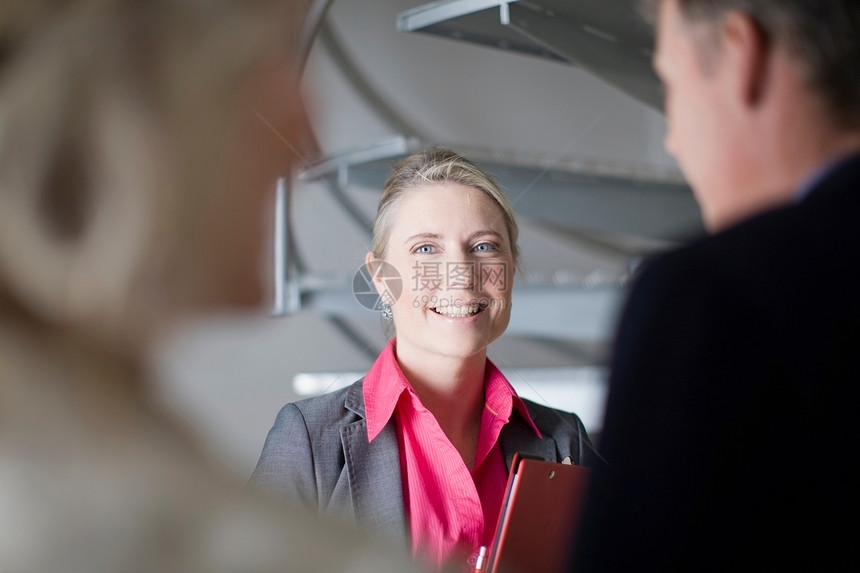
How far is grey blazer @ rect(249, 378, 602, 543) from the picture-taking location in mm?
734

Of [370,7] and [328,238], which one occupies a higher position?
[370,7]

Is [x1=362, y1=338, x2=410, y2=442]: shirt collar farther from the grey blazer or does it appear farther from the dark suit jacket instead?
the dark suit jacket

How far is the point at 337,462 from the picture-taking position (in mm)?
754

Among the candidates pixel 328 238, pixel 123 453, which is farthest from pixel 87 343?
pixel 328 238

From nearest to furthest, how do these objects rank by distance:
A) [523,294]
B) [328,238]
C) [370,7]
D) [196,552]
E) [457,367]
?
A: [196,552] → [457,367] → [523,294] → [328,238] → [370,7]

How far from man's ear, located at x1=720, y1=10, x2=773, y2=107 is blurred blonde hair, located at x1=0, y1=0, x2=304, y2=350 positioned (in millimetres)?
194

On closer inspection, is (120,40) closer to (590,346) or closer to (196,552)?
(196,552)

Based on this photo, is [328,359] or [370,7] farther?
[370,7]

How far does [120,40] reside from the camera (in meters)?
0.27

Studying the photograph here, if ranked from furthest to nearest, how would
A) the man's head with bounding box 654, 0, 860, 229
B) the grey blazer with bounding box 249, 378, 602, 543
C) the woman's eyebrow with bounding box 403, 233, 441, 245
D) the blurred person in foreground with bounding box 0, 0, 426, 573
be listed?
1. the woman's eyebrow with bounding box 403, 233, 441, 245
2. the grey blazer with bounding box 249, 378, 602, 543
3. the man's head with bounding box 654, 0, 860, 229
4. the blurred person in foreground with bounding box 0, 0, 426, 573

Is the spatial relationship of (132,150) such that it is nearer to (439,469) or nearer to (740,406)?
(740,406)

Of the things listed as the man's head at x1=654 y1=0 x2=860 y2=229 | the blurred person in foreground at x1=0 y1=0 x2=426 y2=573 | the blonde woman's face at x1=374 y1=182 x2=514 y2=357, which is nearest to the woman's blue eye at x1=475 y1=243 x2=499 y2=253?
the blonde woman's face at x1=374 y1=182 x2=514 y2=357

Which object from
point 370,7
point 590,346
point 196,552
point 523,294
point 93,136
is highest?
point 370,7

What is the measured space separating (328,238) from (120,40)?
1835 millimetres
